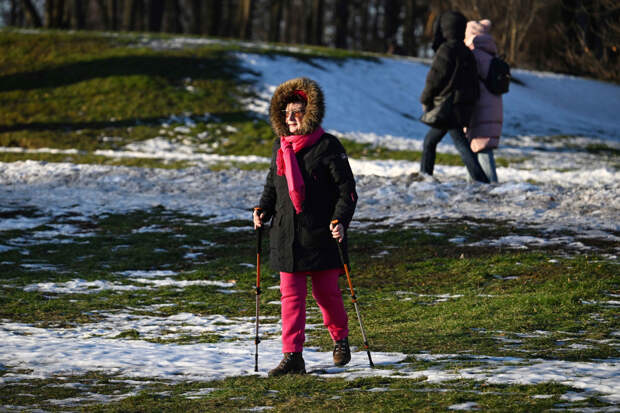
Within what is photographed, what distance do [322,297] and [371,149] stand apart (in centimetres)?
1377

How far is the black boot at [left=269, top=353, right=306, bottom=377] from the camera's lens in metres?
4.95

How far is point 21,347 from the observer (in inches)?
218

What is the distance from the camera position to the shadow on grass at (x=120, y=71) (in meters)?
23.8

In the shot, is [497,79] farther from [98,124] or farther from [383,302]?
[98,124]

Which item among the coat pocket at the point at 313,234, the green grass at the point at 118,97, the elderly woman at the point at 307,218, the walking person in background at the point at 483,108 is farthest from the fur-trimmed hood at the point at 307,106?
the green grass at the point at 118,97

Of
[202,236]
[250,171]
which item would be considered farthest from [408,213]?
[250,171]

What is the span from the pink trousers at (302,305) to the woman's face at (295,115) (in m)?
0.97

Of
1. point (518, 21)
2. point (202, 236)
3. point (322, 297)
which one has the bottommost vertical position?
point (202, 236)

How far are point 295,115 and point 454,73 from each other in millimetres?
6386

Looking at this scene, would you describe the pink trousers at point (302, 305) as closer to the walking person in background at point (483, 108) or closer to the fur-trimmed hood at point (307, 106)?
the fur-trimmed hood at point (307, 106)

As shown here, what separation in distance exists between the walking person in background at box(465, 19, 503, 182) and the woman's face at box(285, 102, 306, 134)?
665 cm

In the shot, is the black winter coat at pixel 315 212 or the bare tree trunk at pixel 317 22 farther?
the bare tree trunk at pixel 317 22

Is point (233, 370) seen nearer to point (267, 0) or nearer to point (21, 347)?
point (21, 347)

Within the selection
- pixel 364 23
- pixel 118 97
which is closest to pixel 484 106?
A: pixel 118 97
